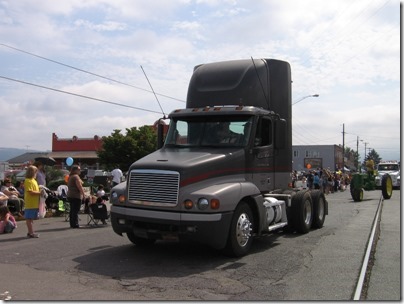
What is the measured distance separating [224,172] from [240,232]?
3.53 ft

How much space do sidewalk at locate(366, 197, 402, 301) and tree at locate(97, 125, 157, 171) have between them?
116 ft

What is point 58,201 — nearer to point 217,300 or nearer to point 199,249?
point 199,249

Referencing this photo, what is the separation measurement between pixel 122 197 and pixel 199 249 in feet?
6.00

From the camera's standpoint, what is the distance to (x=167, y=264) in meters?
7.35

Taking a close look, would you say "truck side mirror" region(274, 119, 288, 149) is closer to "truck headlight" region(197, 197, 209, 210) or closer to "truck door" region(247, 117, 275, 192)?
"truck door" region(247, 117, 275, 192)

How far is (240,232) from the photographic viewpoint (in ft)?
25.6

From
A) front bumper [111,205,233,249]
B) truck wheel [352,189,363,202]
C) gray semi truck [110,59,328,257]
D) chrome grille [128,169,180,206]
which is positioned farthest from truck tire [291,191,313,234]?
truck wheel [352,189,363,202]

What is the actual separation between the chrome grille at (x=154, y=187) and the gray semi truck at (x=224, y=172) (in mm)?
16

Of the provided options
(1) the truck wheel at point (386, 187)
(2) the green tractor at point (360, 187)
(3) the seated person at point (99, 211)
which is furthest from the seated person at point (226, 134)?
(1) the truck wheel at point (386, 187)

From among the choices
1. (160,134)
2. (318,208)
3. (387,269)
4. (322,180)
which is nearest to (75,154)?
(322,180)

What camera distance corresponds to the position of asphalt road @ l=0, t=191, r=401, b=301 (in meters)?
5.67

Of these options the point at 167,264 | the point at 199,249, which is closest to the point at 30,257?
the point at 167,264

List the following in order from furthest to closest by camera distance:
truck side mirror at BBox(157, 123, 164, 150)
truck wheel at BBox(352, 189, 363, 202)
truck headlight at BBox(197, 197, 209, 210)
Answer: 1. truck wheel at BBox(352, 189, 363, 202)
2. truck side mirror at BBox(157, 123, 164, 150)
3. truck headlight at BBox(197, 197, 209, 210)

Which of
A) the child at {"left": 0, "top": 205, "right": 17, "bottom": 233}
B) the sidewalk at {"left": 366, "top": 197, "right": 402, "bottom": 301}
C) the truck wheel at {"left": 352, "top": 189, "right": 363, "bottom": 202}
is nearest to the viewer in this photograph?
the sidewalk at {"left": 366, "top": 197, "right": 402, "bottom": 301}
